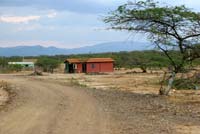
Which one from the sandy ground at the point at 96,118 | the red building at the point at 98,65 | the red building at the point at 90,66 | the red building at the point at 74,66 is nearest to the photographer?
the sandy ground at the point at 96,118

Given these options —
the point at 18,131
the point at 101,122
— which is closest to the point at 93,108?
the point at 101,122

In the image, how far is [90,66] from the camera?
8062cm

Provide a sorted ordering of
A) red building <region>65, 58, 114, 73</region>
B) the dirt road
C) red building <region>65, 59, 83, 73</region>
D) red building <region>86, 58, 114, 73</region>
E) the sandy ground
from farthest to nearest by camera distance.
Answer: red building <region>65, 59, 83, 73</region> → red building <region>65, 58, 114, 73</region> → red building <region>86, 58, 114, 73</region> → the sandy ground → the dirt road

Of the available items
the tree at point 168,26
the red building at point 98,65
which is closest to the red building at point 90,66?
the red building at point 98,65

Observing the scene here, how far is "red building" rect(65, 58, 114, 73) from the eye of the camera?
80.4 m

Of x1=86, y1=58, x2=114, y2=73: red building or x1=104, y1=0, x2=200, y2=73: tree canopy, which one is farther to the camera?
x1=86, y1=58, x2=114, y2=73: red building

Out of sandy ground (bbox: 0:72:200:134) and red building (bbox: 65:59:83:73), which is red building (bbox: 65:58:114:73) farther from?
sandy ground (bbox: 0:72:200:134)

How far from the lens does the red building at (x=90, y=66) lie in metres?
80.4

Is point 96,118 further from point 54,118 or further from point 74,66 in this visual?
point 74,66

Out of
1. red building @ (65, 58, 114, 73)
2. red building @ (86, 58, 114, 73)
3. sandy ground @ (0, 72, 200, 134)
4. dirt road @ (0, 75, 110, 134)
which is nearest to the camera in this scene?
dirt road @ (0, 75, 110, 134)

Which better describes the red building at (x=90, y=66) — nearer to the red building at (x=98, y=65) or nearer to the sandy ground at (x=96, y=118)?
the red building at (x=98, y=65)

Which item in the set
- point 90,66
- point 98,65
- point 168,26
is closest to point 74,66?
point 90,66

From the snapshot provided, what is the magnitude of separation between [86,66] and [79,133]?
6870cm

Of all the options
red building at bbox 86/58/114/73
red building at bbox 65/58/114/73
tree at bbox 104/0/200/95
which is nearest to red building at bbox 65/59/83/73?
red building at bbox 65/58/114/73
